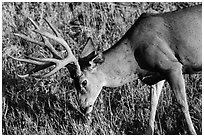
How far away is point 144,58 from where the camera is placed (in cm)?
585

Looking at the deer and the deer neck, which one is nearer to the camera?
the deer

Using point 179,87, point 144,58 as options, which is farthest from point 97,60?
point 179,87

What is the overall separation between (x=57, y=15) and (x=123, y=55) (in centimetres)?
314

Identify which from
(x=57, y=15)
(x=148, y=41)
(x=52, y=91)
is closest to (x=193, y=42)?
(x=148, y=41)

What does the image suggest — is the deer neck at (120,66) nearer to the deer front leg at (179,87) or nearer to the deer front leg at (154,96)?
the deer front leg at (179,87)

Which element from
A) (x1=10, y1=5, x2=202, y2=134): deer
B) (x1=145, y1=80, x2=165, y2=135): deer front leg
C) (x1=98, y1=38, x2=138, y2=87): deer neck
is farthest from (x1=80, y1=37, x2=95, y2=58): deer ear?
(x1=145, y1=80, x2=165, y2=135): deer front leg

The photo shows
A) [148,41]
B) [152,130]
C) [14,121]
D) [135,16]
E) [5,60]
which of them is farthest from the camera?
[135,16]

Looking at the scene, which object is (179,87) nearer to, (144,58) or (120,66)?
(144,58)

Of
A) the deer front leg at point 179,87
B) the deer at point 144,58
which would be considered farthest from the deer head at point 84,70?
the deer front leg at point 179,87

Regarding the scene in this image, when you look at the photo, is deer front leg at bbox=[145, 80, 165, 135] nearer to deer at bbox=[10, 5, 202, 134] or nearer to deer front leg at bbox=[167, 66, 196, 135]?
deer at bbox=[10, 5, 202, 134]

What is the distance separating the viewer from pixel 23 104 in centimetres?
753

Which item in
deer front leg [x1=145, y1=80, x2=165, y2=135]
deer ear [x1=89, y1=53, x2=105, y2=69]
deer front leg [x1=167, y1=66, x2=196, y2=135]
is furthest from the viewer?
deer front leg [x1=145, y1=80, x2=165, y2=135]

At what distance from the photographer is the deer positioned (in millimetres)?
5816

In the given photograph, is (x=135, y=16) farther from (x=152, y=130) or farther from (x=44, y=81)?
(x=152, y=130)
